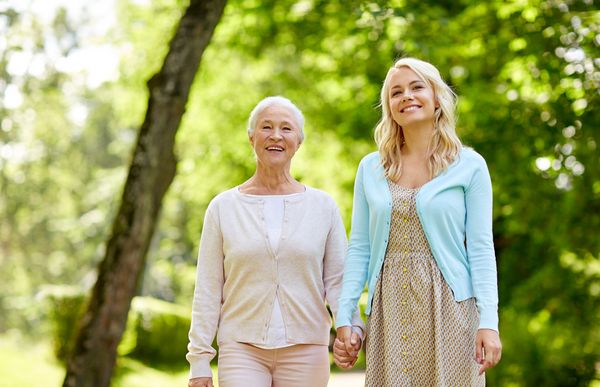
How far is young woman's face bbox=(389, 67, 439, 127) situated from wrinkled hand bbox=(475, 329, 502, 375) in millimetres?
924

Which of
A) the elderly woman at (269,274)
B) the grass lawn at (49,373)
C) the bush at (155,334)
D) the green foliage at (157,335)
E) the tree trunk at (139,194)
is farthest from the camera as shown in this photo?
the green foliage at (157,335)

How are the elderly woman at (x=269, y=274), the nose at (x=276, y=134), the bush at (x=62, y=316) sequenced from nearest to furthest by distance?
the elderly woman at (x=269, y=274) < the nose at (x=276, y=134) < the bush at (x=62, y=316)

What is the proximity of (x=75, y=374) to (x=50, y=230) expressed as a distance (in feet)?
111

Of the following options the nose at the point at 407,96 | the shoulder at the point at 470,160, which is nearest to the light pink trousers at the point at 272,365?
the shoulder at the point at 470,160

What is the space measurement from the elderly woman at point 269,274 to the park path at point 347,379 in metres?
12.6

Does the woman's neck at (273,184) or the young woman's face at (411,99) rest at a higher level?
the young woman's face at (411,99)

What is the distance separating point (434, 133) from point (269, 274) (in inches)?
38.1

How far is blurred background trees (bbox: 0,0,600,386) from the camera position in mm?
9664

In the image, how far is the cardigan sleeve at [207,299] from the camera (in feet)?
13.4

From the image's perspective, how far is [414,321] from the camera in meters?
3.61

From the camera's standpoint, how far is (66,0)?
3183 cm

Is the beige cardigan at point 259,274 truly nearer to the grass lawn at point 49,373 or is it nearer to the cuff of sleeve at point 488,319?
the cuff of sleeve at point 488,319

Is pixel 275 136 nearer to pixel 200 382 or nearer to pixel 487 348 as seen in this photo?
pixel 200 382

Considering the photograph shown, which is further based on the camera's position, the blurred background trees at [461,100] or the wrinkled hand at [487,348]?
the blurred background trees at [461,100]
